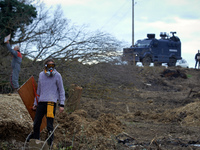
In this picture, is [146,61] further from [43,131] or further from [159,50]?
[43,131]

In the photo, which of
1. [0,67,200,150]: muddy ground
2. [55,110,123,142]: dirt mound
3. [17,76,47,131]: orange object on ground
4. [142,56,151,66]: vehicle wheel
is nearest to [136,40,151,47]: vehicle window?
[142,56,151,66]: vehicle wheel

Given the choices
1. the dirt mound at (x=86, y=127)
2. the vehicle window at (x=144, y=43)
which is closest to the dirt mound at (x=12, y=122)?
the dirt mound at (x=86, y=127)

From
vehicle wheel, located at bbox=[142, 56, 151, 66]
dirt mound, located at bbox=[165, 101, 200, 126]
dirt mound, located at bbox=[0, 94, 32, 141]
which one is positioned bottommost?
dirt mound, located at bbox=[165, 101, 200, 126]

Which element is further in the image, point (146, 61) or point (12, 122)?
point (146, 61)

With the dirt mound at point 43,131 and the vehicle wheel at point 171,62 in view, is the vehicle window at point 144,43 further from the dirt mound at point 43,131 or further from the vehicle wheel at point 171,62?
the dirt mound at point 43,131

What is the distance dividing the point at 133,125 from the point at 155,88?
1324cm

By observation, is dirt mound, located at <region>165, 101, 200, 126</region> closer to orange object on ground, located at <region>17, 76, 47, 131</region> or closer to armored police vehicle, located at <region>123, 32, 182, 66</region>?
orange object on ground, located at <region>17, 76, 47, 131</region>

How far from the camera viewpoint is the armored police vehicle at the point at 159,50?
25.7 m

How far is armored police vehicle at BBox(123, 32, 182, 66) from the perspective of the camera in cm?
2572

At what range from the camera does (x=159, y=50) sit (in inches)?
1076

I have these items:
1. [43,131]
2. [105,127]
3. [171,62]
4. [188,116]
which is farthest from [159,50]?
[43,131]

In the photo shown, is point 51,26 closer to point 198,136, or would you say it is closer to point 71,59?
point 71,59

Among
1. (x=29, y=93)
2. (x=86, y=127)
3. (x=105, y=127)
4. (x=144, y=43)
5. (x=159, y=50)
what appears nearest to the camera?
(x=29, y=93)

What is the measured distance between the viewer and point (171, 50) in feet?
93.9
